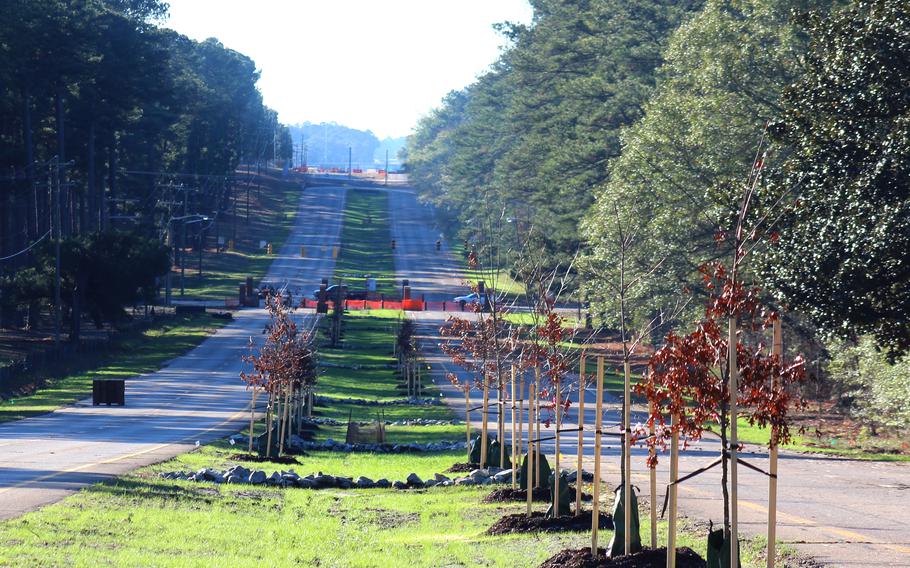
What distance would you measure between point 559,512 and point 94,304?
55363 mm

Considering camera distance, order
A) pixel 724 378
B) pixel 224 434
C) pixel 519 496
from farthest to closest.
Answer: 1. pixel 224 434
2. pixel 519 496
3. pixel 724 378

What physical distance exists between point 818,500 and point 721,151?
21212 mm

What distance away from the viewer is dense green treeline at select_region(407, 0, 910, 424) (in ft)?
68.7

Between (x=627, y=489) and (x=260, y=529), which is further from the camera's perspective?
(x=260, y=529)

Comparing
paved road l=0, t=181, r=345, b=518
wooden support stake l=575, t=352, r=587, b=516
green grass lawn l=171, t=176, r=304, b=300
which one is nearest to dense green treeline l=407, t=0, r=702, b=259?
paved road l=0, t=181, r=345, b=518

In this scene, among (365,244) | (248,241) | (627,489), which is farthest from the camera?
(365,244)

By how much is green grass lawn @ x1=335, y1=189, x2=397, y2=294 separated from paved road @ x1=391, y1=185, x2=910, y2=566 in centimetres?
6939

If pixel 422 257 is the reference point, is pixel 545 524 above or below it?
below

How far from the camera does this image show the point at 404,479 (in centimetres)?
2327

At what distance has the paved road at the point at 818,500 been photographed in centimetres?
1373

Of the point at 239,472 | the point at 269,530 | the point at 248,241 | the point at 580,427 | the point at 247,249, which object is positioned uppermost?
the point at 248,241

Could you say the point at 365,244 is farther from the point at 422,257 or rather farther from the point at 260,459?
the point at 260,459

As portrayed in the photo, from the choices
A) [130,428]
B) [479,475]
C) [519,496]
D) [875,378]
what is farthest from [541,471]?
[130,428]

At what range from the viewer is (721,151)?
38219 mm
